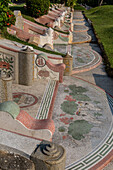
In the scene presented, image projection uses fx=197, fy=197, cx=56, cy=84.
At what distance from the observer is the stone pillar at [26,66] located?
12419mm

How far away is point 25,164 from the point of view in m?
4.99

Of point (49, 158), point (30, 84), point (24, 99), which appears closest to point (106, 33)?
point (30, 84)

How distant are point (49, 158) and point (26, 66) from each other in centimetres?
840

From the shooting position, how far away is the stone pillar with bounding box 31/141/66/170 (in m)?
5.06

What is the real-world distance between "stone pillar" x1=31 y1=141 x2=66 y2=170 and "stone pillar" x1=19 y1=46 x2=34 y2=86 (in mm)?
8066

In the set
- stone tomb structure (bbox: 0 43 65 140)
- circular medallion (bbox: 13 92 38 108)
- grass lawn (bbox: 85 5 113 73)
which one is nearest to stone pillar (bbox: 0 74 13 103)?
stone tomb structure (bbox: 0 43 65 140)

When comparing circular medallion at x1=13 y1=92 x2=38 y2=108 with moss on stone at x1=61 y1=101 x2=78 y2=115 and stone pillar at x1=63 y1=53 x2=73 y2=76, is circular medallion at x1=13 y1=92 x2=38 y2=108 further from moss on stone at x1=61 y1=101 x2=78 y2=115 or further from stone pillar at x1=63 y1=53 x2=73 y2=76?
stone pillar at x1=63 y1=53 x2=73 y2=76

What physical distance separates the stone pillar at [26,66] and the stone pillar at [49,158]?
26.5ft

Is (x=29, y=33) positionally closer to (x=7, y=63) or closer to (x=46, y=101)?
(x=7, y=63)

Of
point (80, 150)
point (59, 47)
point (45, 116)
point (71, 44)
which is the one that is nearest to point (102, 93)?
point (45, 116)

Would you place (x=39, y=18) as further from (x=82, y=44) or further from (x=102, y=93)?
(x=102, y=93)

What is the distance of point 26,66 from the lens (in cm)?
1270

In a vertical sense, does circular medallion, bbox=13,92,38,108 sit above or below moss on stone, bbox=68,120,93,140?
above

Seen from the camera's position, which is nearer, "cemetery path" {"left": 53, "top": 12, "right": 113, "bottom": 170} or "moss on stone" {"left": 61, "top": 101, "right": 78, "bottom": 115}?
"cemetery path" {"left": 53, "top": 12, "right": 113, "bottom": 170}
